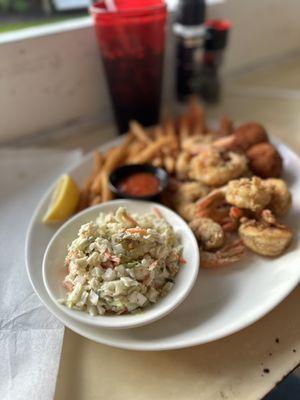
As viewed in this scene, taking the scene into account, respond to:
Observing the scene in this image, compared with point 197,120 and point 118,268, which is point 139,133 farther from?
point 118,268

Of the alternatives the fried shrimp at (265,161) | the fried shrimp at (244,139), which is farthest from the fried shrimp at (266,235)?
the fried shrimp at (244,139)

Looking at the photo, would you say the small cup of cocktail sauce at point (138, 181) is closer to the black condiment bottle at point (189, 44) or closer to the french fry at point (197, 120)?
the french fry at point (197, 120)

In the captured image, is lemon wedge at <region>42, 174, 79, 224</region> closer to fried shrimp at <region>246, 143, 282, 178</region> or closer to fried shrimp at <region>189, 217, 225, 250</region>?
fried shrimp at <region>189, 217, 225, 250</region>

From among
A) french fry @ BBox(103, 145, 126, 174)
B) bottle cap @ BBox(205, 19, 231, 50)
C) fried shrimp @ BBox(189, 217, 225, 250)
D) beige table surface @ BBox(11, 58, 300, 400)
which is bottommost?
beige table surface @ BBox(11, 58, 300, 400)

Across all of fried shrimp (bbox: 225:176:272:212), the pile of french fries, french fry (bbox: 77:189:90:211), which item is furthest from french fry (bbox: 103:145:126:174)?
fried shrimp (bbox: 225:176:272:212)

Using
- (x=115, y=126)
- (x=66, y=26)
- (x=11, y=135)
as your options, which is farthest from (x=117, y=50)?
(x=11, y=135)

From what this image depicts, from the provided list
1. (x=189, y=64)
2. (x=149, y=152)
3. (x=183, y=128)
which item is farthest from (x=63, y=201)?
(x=189, y=64)

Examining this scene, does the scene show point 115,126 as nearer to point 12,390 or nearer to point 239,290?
point 239,290
